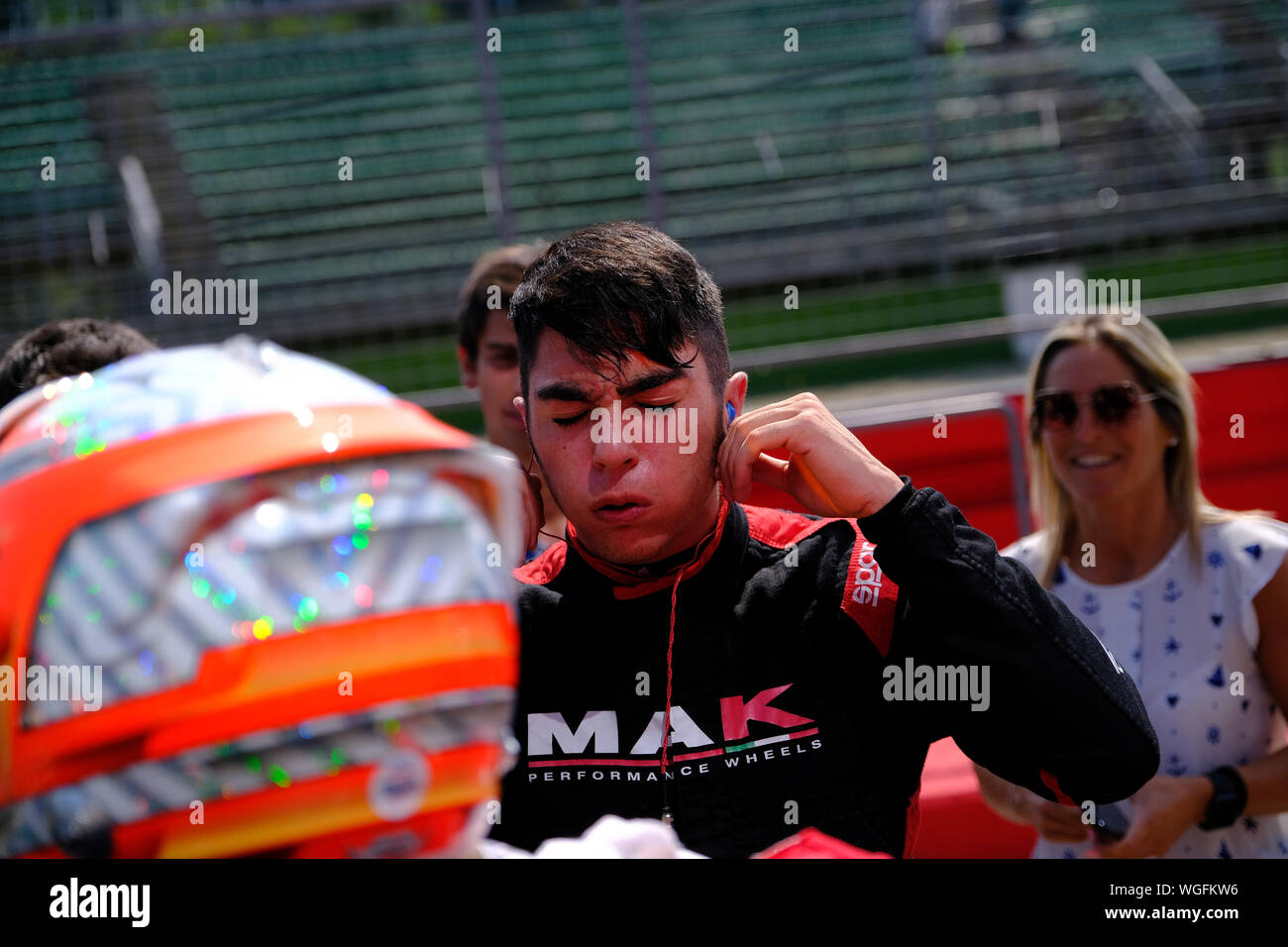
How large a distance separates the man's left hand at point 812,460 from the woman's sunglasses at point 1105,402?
1607 mm

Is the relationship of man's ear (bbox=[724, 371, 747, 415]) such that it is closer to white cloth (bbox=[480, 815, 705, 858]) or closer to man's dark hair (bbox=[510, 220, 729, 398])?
man's dark hair (bbox=[510, 220, 729, 398])

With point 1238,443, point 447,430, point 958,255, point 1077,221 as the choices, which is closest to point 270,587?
point 447,430

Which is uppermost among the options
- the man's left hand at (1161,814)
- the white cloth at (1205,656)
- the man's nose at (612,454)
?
the man's nose at (612,454)

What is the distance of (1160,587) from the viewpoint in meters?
2.90

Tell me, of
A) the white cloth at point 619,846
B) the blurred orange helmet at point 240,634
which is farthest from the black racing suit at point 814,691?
the blurred orange helmet at point 240,634

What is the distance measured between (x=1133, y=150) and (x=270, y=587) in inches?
318

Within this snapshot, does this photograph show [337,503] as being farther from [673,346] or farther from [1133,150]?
[1133,150]

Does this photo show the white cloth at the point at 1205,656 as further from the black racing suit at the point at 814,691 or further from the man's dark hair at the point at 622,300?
the man's dark hair at the point at 622,300

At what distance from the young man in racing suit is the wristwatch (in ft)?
3.89

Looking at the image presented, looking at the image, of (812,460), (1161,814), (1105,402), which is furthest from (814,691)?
(1105,402)

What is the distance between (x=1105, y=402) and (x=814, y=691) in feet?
5.51

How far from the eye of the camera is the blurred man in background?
311 cm

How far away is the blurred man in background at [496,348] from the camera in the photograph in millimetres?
3107

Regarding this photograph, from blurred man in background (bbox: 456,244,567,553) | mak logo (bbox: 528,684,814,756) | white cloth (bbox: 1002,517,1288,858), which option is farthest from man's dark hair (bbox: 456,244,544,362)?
mak logo (bbox: 528,684,814,756)
